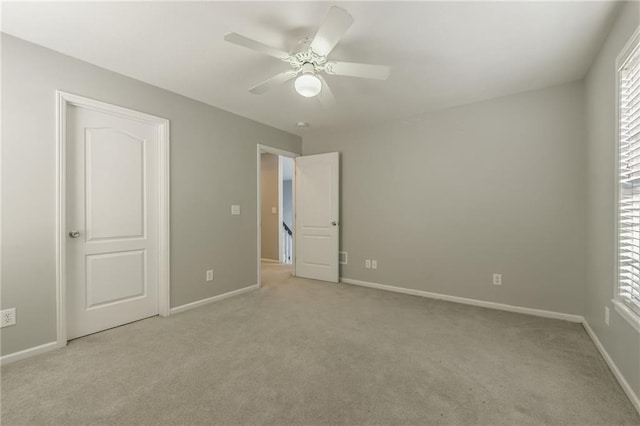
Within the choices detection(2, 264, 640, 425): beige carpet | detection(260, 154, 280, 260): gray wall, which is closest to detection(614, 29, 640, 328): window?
detection(2, 264, 640, 425): beige carpet

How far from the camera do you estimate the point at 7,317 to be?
206 cm

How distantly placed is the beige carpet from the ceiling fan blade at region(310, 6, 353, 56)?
216 centimetres

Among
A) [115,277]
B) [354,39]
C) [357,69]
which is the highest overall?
[354,39]

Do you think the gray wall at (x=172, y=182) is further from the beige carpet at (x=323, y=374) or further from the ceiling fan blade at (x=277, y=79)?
the ceiling fan blade at (x=277, y=79)

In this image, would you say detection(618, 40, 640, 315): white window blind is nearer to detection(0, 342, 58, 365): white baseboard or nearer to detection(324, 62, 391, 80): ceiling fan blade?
detection(324, 62, 391, 80): ceiling fan blade

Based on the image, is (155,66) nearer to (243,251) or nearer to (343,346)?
(243,251)

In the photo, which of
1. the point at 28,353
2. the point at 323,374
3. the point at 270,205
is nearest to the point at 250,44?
the point at 323,374

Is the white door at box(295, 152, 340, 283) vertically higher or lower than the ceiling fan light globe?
lower

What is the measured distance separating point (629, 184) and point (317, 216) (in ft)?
11.2

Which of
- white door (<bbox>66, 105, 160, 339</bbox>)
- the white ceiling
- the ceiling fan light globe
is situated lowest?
white door (<bbox>66, 105, 160, 339</bbox>)

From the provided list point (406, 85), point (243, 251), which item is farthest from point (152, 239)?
point (406, 85)

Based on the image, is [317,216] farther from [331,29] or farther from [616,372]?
[616,372]

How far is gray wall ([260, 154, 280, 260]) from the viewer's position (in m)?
6.42

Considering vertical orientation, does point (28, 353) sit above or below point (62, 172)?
below
